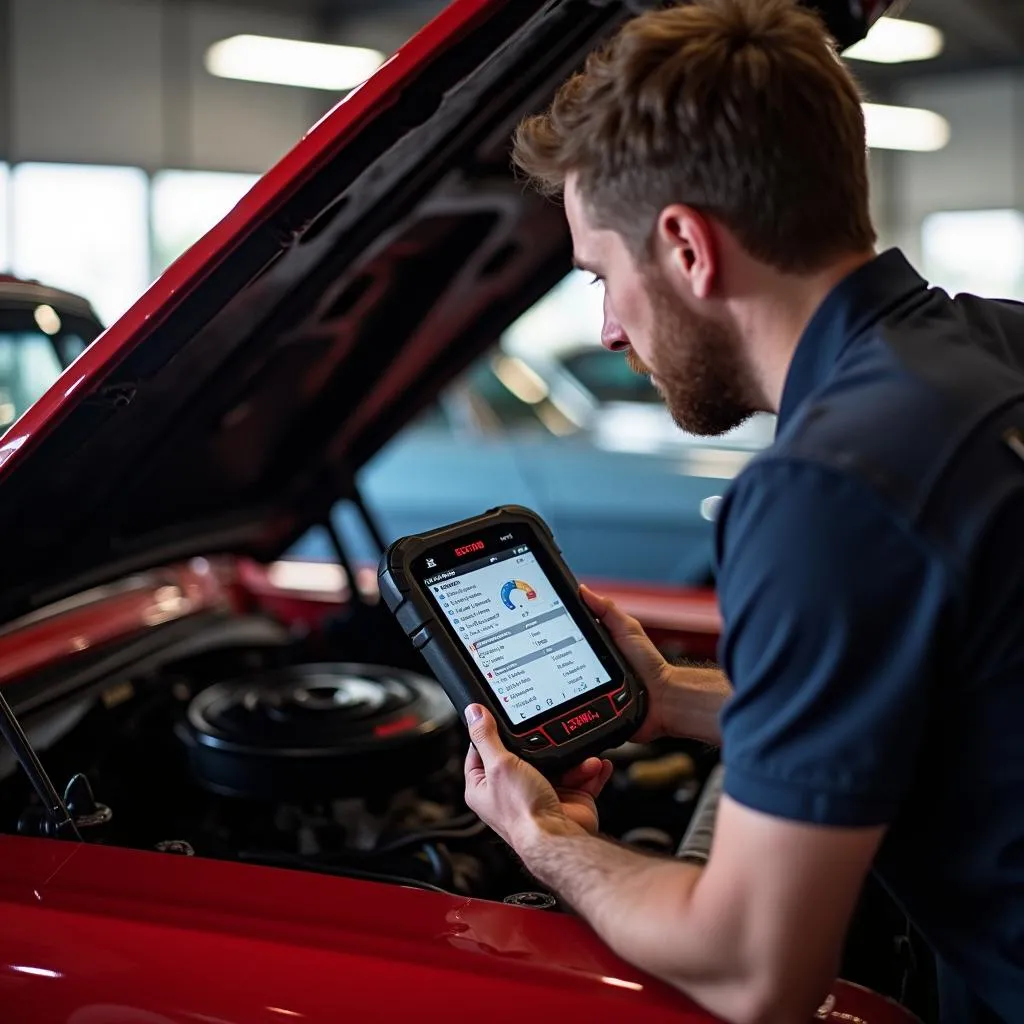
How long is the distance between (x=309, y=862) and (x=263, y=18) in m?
8.33

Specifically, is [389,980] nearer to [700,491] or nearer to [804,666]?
[804,666]

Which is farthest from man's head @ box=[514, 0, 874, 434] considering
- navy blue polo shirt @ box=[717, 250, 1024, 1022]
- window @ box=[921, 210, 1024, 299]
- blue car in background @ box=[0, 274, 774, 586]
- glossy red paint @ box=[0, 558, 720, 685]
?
window @ box=[921, 210, 1024, 299]

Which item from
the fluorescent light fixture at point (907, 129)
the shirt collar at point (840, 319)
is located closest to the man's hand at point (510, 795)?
the shirt collar at point (840, 319)

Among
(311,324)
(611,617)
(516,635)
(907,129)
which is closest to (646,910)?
(516,635)

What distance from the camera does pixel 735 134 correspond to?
1051mm

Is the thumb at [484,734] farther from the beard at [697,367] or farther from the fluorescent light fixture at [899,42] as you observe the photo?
the fluorescent light fixture at [899,42]

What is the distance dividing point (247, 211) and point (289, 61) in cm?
739

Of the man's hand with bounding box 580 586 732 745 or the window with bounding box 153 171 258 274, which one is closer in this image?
the man's hand with bounding box 580 586 732 745

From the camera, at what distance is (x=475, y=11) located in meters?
1.23

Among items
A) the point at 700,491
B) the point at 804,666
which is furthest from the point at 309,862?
the point at 700,491

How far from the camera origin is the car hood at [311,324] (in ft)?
4.21

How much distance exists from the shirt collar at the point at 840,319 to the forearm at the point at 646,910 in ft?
1.34

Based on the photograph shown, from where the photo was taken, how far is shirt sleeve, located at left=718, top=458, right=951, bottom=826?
0.90 metres

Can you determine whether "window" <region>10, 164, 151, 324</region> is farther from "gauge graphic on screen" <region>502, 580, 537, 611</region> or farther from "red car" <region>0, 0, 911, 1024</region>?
"gauge graphic on screen" <region>502, 580, 537, 611</region>
